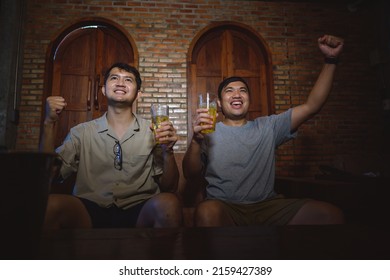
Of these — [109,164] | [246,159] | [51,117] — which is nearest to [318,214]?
[246,159]

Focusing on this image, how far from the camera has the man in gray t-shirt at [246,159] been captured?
1.62m

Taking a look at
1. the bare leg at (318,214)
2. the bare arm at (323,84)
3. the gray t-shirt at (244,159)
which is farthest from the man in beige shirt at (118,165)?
the bare arm at (323,84)

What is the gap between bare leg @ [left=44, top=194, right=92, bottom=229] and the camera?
4.45 feet

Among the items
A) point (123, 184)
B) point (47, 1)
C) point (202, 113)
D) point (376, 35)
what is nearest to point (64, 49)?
point (47, 1)

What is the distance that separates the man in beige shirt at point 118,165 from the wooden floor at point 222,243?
2.20 feet

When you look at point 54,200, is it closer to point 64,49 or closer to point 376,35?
point 64,49

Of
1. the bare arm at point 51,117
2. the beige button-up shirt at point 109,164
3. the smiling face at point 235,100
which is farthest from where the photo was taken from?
the smiling face at point 235,100

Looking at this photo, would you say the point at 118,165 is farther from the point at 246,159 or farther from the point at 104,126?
the point at 246,159

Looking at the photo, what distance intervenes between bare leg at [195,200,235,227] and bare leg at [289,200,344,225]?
43 centimetres

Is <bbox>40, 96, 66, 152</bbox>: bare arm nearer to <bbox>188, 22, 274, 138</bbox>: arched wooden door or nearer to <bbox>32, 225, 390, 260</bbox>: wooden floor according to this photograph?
<bbox>32, 225, 390, 260</bbox>: wooden floor

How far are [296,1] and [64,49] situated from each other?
3957mm

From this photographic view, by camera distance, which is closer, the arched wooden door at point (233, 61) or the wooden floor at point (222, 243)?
the wooden floor at point (222, 243)

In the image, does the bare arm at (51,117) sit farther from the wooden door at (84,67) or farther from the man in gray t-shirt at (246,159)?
the wooden door at (84,67)

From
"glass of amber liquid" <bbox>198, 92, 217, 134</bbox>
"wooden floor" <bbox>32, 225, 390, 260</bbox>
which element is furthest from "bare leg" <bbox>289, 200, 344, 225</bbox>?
"glass of amber liquid" <bbox>198, 92, 217, 134</bbox>
